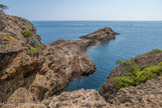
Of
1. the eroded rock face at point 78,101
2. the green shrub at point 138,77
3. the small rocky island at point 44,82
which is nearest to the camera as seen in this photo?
the eroded rock face at point 78,101

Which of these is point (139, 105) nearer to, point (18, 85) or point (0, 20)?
point (18, 85)

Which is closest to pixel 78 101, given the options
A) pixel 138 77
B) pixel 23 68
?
pixel 23 68

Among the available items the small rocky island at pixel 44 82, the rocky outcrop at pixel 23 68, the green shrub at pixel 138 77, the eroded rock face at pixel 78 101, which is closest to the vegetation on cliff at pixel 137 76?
the green shrub at pixel 138 77

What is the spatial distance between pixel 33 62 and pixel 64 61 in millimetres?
15197

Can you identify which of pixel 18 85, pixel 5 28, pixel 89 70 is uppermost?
pixel 5 28

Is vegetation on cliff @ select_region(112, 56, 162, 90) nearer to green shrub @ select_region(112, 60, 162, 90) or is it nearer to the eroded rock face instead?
green shrub @ select_region(112, 60, 162, 90)

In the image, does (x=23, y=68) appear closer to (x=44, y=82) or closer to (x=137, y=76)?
(x=44, y=82)

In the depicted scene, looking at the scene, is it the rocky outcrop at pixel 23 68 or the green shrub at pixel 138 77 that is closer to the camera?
the rocky outcrop at pixel 23 68

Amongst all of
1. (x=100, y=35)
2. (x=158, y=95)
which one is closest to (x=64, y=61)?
(x=158, y=95)

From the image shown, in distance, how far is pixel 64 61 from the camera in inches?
1319

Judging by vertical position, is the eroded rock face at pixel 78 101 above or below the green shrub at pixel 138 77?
above

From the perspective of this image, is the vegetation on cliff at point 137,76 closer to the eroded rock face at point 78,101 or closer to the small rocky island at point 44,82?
A: the small rocky island at point 44,82

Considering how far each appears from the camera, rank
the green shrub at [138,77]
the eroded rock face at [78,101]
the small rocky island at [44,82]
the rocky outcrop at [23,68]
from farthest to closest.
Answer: the green shrub at [138,77]
the rocky outcrop at [23,68]
the small rocky island at [44,82]
the eroded rock face at [78,101]

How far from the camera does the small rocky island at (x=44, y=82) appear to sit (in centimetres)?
994
